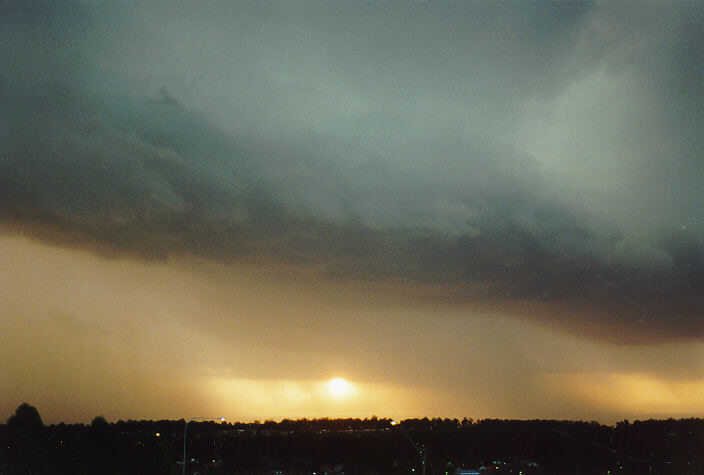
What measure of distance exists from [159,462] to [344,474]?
269 ft

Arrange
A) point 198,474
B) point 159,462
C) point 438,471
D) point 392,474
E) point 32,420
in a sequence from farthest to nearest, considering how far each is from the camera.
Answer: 1. point 392,474
2. point 438,471
3. point 198,474
4. point 159,462
5. point 32,420

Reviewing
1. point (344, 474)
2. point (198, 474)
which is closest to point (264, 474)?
point (344, 474)

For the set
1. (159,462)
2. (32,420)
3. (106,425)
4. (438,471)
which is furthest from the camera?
(438,471)

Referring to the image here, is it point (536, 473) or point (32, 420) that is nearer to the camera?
point (32, 420)

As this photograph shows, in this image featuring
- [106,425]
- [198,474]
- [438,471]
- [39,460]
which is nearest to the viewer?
[39,460]

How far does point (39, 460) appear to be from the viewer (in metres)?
97.4

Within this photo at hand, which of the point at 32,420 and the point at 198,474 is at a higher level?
the point at 32,420

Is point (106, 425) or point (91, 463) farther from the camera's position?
point (106, 425)

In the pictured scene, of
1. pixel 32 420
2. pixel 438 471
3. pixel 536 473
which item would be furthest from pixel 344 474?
pixel 32 420

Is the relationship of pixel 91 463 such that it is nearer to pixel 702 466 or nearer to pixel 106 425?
pixel 106 425

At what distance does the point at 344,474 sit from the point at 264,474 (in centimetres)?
2094

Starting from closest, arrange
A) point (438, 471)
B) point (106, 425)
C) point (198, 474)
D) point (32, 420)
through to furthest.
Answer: point (32, 420)
point (106, 425)
point (198, 474)
point (438, 471)

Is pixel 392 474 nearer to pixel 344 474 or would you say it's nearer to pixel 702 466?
pixel 344 474

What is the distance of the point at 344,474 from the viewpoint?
189250mm
